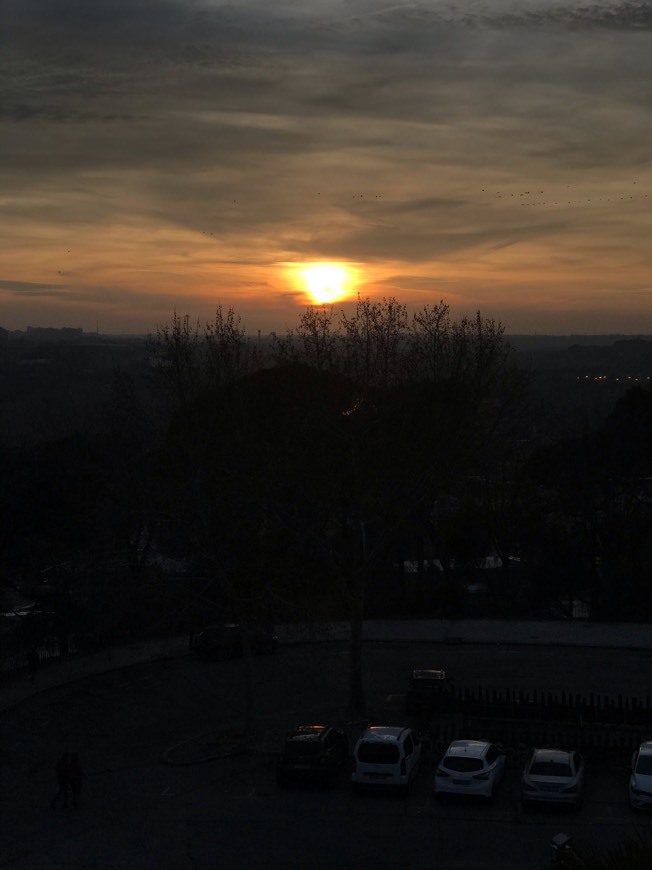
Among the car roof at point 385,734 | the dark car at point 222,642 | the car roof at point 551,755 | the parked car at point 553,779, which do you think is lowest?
the dark car at point 222,642

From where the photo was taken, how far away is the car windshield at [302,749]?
1772 centimetres

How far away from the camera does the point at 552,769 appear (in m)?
16.5

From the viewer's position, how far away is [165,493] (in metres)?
22.6

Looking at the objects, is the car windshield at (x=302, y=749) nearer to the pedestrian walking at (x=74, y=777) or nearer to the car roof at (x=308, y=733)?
the car roof at (x=308, y=733)

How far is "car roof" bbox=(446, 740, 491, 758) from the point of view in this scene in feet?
55.7

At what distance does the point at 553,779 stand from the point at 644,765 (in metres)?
1.63

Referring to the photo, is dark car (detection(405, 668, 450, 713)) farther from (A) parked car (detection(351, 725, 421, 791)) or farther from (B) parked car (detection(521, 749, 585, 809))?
(B) parked car (detection(521, 749, 585, 809))

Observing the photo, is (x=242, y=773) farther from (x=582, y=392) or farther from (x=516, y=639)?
(x=582, y=392)

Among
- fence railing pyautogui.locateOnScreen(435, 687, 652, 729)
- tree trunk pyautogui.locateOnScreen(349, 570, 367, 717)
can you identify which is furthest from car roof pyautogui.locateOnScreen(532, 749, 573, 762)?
tree trunk pyautogui.locateOnScreen(349, 570, 367, 717)

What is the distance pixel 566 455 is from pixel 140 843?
2332 cm

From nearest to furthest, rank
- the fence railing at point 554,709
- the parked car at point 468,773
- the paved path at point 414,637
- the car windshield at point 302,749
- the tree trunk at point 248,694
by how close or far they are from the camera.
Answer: the parked car at point 468,773 → the car windshield at point 302,749 → the tree trunk at point 248,694 → the fence railing at point 554,709 → the paved path at point 414,637

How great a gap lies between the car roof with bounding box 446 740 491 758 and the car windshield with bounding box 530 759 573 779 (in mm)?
905

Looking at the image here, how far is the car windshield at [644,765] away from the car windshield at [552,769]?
3.79 feet

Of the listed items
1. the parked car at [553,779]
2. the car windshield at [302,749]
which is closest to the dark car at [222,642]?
the car windshield at [302,749]
